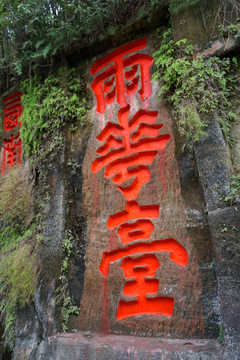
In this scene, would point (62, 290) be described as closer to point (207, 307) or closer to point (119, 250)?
point (119, 250)

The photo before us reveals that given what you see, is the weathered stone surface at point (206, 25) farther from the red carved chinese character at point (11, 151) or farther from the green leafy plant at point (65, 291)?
the red carved chinese character at point (11, 151)

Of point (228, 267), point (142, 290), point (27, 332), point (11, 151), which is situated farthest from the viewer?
point (11, 151)

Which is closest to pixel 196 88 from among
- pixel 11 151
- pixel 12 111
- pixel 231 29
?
pixel 231 29

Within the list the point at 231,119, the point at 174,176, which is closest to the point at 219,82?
the point at 231,119

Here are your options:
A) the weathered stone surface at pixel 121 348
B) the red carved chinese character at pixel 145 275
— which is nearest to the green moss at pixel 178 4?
the red carved chinese character at pixel 145 275

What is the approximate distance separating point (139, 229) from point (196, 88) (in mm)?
1501

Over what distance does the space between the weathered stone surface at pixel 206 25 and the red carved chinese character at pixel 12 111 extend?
2.73 m

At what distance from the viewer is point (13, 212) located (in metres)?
3.88

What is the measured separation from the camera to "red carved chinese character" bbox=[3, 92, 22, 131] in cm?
466

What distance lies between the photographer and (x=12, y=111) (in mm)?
4727

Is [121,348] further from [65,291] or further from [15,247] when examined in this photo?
[15,247]

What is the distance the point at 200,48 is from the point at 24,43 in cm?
256

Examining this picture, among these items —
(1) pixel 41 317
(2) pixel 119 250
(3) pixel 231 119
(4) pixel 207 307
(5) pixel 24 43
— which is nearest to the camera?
(4) pixel 207 307

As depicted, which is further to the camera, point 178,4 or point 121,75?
point 121,75
